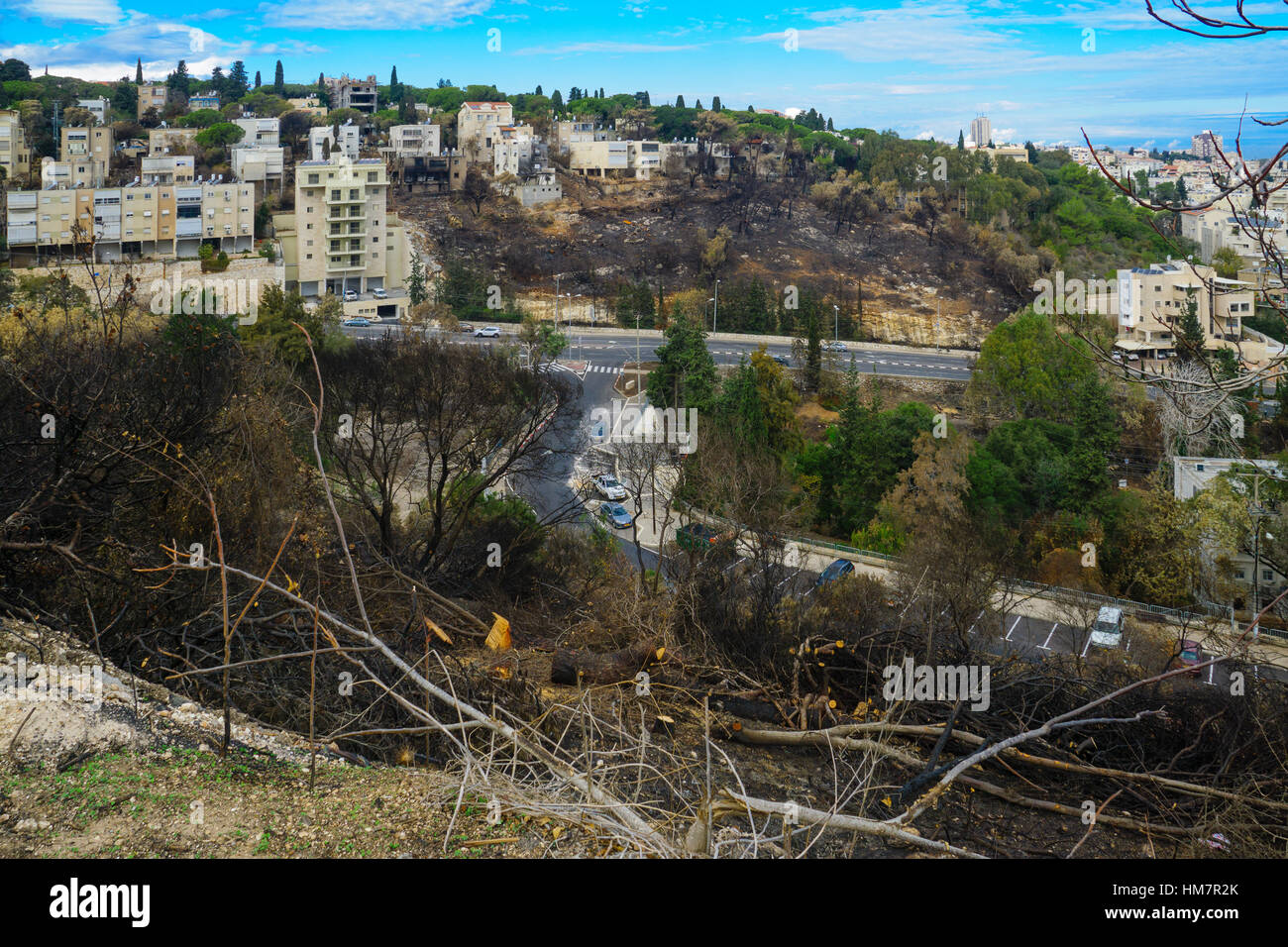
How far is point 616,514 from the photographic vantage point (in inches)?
560

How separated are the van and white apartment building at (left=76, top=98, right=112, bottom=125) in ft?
147

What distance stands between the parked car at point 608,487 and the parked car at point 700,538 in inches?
194

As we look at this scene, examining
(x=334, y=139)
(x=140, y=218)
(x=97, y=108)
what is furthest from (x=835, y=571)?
(x=97, y=108)

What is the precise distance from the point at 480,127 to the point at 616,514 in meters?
37.1

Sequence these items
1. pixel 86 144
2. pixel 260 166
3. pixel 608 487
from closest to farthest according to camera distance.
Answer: pixel 608 487
pixel 260 166
pixel 86 144

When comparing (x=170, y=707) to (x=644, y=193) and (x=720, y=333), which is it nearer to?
(x=720, y=333)

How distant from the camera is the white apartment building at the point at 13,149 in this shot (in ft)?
114

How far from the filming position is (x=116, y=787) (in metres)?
2.61

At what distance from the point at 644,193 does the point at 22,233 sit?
24839 mm

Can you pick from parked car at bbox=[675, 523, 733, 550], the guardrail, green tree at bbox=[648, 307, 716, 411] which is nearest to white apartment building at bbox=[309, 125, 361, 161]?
green tree at bbox=[648, 307, 716, 411]

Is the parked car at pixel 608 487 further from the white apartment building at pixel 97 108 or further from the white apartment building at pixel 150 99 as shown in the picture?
the white apartment building at pixel 150 99

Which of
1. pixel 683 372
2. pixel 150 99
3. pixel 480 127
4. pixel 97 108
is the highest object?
pixel 150 99

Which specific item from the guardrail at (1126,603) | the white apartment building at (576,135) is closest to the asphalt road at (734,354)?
the guardrail at (1126,603)

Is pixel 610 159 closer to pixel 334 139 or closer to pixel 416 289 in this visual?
pixel 334 139
